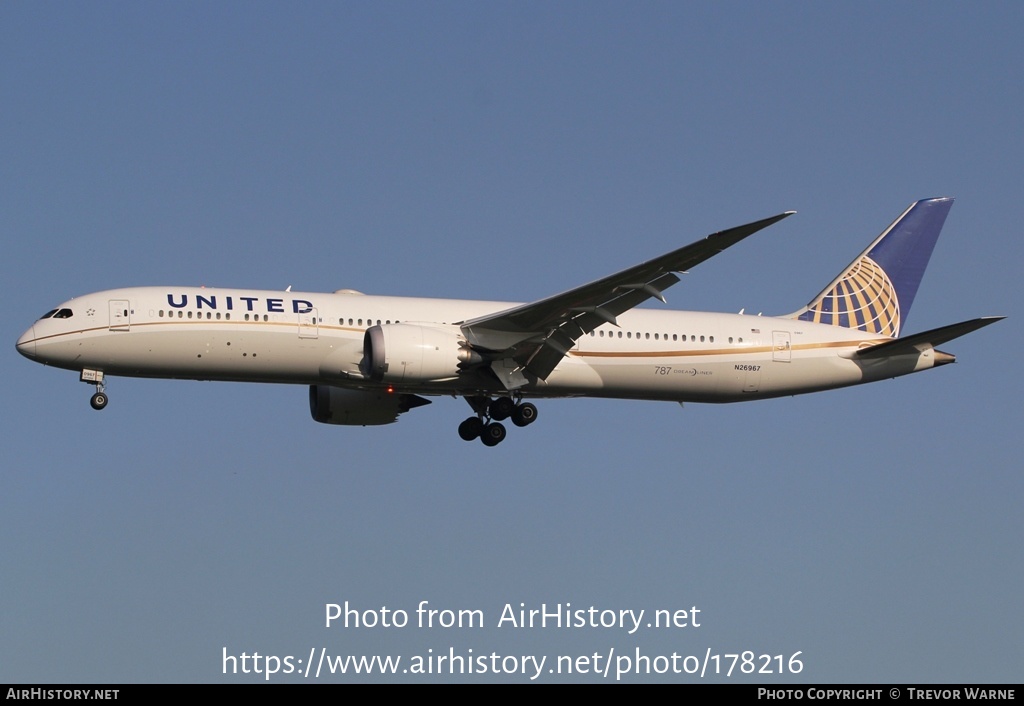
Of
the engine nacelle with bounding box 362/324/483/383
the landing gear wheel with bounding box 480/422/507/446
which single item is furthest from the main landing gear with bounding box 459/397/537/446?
the engine nacelle with bounding box 362/324/483/383

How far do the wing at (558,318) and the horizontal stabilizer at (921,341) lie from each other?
8.53 metres

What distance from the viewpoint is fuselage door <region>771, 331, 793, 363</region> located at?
4244 centimetres

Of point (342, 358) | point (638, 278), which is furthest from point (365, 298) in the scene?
point (638, 278)

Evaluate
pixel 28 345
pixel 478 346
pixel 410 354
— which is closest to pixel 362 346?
pixel 410 354

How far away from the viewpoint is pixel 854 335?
43.9 meters

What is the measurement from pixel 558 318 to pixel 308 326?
641 cm

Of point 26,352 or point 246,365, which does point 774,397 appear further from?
point 26,352

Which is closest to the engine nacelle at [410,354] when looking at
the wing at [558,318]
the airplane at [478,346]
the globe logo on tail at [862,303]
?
the airplane at [478,346]

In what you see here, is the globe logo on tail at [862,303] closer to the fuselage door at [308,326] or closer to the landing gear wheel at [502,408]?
the landing gear wheel at [502,408]

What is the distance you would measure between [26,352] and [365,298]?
343 inches

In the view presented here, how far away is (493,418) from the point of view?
136ft

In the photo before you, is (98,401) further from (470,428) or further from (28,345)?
(470,428)

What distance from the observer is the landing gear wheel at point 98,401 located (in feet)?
124
